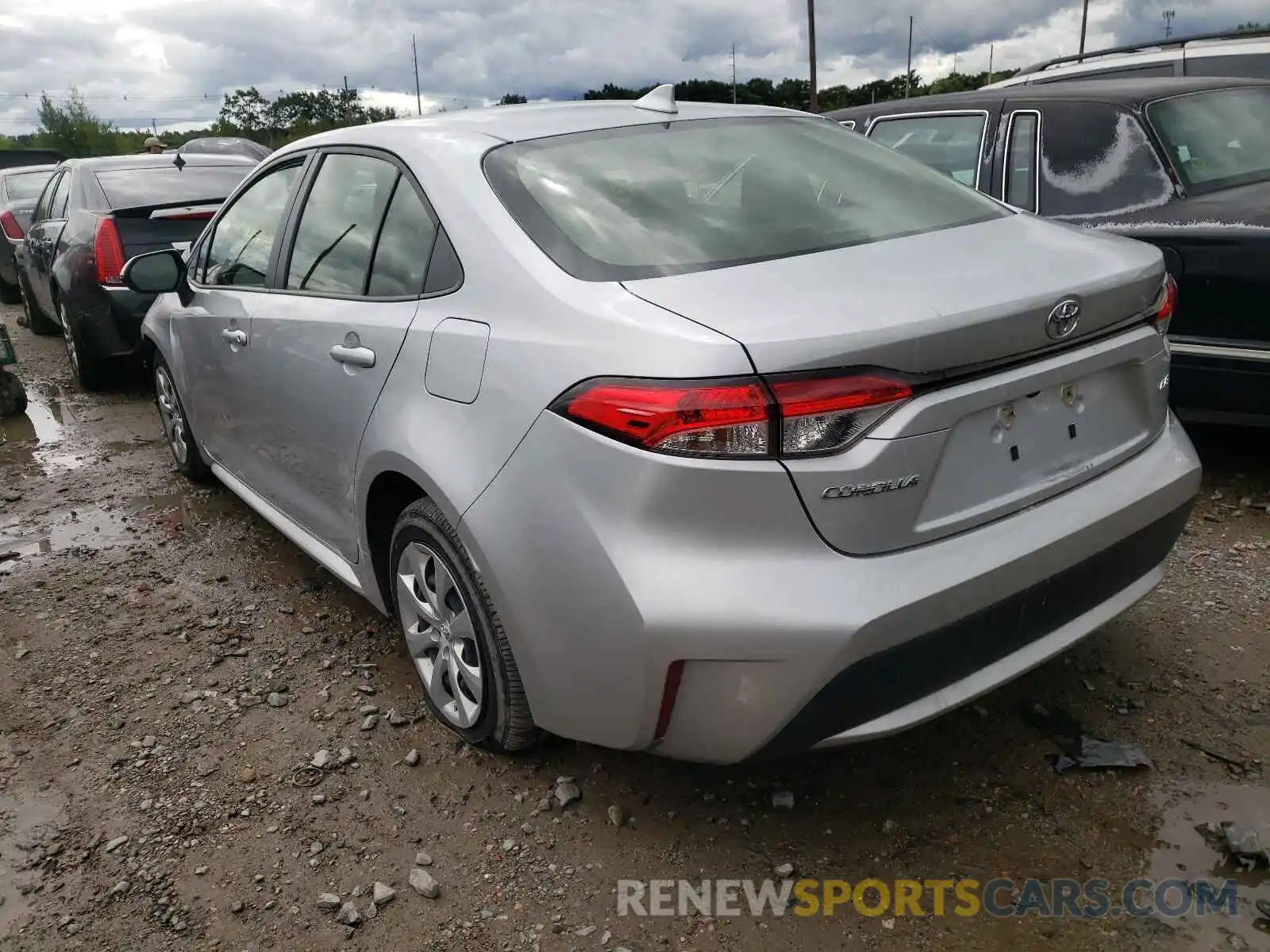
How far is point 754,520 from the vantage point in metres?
1.83

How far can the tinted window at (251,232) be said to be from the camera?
133 inches

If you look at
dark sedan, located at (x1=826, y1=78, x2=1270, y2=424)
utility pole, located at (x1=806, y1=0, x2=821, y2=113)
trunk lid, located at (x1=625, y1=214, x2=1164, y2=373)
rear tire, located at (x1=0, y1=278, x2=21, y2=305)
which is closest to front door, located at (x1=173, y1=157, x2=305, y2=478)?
trunk lid, located at (x1=625, y1=214, x2=1164, y2=373)

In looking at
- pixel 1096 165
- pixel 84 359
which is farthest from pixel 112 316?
pixel 1096 165

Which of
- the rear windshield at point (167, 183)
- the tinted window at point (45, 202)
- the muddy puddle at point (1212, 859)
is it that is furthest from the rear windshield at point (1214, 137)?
the tinted window at point (45, 202)

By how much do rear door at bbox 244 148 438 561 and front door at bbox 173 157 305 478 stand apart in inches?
5.4

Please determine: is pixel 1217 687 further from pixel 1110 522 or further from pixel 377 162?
pixel 377 162

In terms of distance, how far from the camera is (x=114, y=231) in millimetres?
6188

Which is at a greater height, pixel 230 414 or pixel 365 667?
pixel 230 414

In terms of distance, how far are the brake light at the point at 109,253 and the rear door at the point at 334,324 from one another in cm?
343

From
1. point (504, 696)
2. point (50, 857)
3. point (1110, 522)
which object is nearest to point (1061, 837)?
point (1110, 522)

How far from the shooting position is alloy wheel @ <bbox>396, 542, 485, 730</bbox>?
249 cm

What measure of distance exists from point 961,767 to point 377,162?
7.28ft

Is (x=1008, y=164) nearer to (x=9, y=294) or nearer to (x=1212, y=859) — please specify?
(x=1212, y=859)

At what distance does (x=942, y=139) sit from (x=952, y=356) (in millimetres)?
3278
